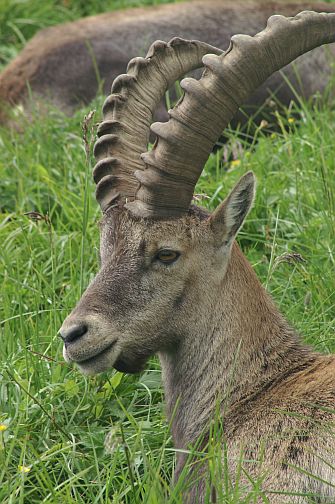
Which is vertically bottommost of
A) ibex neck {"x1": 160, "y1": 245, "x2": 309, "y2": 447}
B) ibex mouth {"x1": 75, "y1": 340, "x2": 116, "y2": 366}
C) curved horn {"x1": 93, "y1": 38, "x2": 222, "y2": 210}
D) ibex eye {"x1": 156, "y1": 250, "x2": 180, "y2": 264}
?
ibex neck {"x1": 160, "y1": 245, "x2": 309, "y2": 447}

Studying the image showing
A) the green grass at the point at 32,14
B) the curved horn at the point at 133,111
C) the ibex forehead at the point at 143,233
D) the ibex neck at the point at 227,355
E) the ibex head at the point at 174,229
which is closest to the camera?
the ibex head at the point at 174,229

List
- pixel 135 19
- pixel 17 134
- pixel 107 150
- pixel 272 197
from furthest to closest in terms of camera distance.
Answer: pixel 135 19 → pixel 17 134 → pixel 272 197 → pixel 107 150

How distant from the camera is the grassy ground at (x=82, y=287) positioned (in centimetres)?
510

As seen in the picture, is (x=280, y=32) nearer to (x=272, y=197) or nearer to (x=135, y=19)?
(x=272, y=197)

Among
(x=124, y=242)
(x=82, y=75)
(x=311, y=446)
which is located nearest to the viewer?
(x=311, y=446)

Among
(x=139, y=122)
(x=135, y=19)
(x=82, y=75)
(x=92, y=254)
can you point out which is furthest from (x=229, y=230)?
(x=135, y=19)

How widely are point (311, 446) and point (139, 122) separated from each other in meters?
1.97

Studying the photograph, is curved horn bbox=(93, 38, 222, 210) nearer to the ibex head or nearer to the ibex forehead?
the ibex head

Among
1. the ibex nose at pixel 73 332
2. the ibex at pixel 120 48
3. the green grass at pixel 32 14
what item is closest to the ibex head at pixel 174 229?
the ibex nose at pixel 73 332

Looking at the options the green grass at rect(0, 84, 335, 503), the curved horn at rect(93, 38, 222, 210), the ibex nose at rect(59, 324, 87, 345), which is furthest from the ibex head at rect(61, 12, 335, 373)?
the green grass at rect(0, 84, 335, 503)

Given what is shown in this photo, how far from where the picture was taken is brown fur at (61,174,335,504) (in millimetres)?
4836

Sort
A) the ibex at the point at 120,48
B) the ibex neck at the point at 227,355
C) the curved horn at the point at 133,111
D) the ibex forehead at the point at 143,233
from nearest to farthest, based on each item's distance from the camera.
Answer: the ibex forehead at the point at 143,233
the ibex neck at the point at 227,355
the curved horn at the point at 133,111
the ibex at the point at 120,48

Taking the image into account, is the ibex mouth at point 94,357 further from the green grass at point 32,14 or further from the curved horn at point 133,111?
the green grass at point 32,14

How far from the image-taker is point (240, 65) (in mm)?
4922
